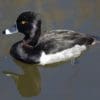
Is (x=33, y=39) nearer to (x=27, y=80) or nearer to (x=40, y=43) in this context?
(x=40, y=43)

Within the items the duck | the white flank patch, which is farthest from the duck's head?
the white flank patch

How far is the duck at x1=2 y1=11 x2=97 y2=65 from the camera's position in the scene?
8117 mm

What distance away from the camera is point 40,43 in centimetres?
815

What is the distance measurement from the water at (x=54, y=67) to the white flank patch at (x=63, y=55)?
0.12 m

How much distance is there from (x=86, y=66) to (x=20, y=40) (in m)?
1.24

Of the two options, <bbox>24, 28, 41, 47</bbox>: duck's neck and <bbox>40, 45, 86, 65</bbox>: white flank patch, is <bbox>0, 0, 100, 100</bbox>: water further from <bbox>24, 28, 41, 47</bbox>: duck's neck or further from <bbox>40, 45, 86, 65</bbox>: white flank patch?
<bbox>24, 28, 41, 47</bbox>: duck's neck

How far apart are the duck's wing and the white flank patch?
0.06m

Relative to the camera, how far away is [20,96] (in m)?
7.39

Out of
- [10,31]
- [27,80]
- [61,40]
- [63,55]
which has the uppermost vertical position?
[10,31]

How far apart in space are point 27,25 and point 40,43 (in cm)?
33

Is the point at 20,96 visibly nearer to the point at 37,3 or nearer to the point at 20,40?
the point at 20,40

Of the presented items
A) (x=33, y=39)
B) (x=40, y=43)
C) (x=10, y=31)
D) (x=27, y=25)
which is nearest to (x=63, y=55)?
(x=40, y=43)

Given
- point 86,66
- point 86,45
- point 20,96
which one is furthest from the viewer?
point 86,45

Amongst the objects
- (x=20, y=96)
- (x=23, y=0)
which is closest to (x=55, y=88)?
(x=20, y=96)
